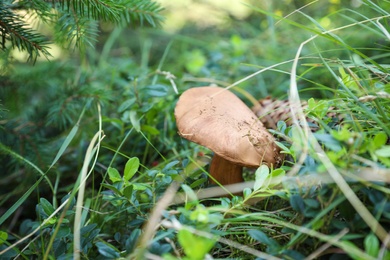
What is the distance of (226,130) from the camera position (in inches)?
32.2

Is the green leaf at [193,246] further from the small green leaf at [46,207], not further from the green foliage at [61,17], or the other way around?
the green foliage at [61,17]

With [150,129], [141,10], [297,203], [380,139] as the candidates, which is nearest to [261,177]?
[297,203]

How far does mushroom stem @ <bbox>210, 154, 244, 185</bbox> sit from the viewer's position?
3.16 ft

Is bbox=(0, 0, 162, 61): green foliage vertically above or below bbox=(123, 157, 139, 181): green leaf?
above

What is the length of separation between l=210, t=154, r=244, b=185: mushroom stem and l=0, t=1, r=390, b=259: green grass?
0.04m

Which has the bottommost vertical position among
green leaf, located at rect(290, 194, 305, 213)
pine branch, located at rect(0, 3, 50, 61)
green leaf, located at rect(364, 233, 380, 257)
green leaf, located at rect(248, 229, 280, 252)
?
green leaf, located at rect(248, 229, 280, 252)

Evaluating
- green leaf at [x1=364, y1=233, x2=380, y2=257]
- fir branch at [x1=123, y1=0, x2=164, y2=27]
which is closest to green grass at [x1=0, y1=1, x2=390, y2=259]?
green leaf at [x1=364, y1=233, x2=380, y2=257]

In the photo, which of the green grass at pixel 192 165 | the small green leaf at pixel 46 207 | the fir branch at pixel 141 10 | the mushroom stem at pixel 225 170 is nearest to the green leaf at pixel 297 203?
the green grass at pixel 192 165

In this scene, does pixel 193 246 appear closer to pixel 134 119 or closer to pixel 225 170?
pixel 225 170

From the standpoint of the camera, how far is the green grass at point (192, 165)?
2.08 ft

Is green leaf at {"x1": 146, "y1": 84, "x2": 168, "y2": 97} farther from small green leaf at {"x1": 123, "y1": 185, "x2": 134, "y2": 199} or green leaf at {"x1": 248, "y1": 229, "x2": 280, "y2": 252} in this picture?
green leaf at {"x1": 248, "y1": 229, "x2": 280, "y2": 252}

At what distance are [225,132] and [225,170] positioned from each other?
18cm

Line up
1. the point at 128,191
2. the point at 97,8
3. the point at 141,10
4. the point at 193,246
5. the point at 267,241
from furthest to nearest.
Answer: the point at 141,10 → the point at 97,8 → the point at 128,191 → the point at 267,241 → the point at 193,246

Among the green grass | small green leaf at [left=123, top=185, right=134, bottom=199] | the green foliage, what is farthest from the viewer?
the green foliage
